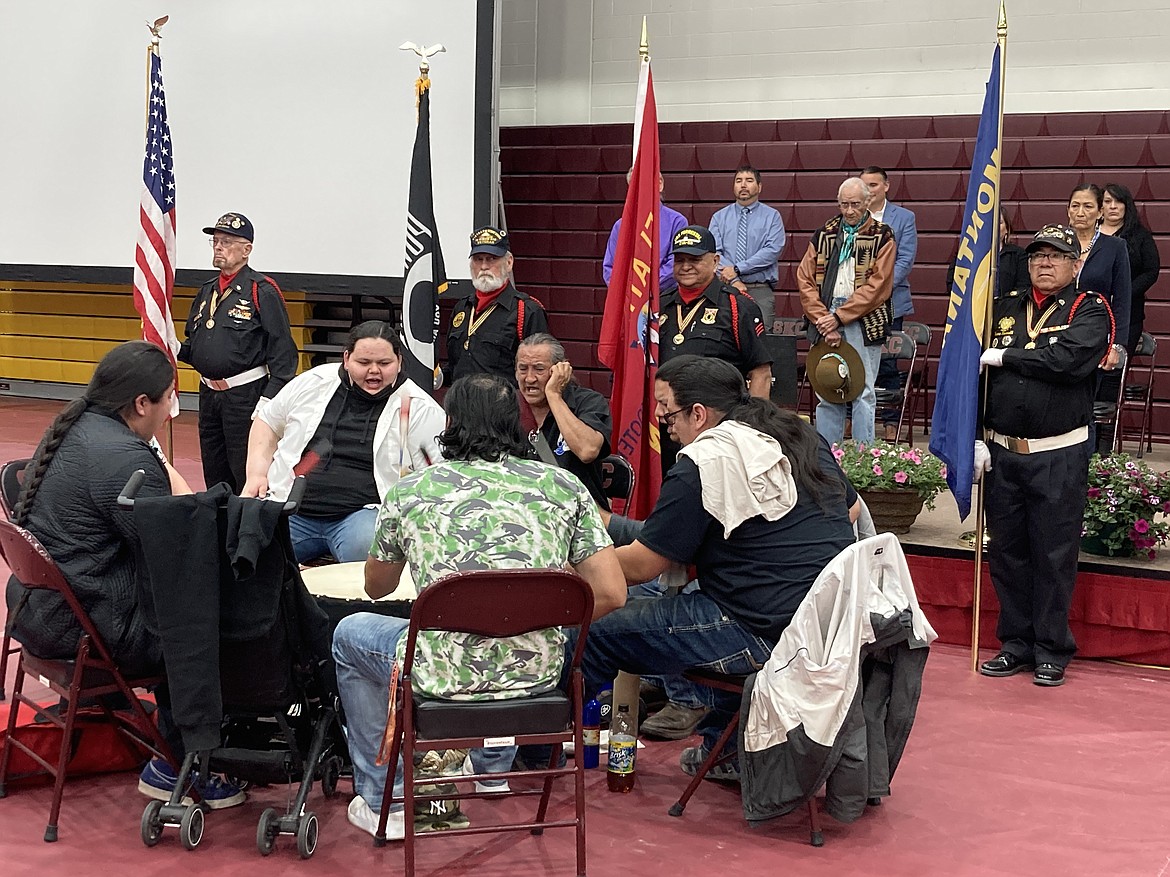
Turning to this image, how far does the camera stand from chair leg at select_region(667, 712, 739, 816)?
3.35 metres

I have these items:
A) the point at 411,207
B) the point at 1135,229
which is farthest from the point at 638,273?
the point at 1135,229

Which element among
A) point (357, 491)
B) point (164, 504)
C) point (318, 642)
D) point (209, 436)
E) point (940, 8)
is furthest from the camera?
point (940, 8)

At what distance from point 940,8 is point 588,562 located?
767 cm

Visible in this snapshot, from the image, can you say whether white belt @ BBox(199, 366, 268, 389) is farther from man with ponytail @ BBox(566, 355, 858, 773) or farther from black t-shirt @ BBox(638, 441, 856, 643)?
black t-shirt @ BBox(638, 441, 856, 643)

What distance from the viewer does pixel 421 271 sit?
16.7 ft

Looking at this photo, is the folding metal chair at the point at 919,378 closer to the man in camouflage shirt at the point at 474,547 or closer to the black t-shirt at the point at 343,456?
the black t-shirt at the point at 343,456

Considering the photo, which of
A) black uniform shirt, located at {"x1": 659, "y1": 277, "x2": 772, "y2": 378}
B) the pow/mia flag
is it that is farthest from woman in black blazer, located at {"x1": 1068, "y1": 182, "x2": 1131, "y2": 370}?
the pow/mia flag

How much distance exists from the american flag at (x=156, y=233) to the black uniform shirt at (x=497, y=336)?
159cm

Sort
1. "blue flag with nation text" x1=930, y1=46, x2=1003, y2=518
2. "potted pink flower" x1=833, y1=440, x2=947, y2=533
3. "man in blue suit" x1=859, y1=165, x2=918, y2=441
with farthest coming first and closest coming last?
"man in blue suit" x1=859, y1=165, x2=918, y2=441 → "potted pink flower" x1=833, y1=440, x2=947, y2=533 → "blue flag with nation text" x1=930, y1=46, x2=1003, y2=518

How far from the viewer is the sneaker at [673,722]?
4.04 m

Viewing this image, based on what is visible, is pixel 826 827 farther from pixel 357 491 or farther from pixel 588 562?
pixel 357 491

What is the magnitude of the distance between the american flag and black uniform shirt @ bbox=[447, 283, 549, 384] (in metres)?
1.59

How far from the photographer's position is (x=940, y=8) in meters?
9.53

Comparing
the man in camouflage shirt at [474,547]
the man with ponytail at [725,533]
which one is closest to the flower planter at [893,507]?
the man with ponytail at [725,533]
